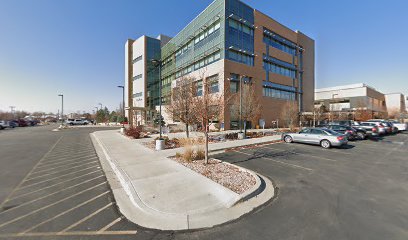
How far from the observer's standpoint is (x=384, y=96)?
8881 cm

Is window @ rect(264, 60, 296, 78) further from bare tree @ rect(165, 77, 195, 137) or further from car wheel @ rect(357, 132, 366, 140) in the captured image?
bare tree @ rect(165, 77, 195, 137)

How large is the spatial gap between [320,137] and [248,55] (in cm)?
2331

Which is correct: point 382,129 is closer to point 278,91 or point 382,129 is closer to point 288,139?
point 288,139

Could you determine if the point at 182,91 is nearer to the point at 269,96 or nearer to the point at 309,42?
the point at 269,96

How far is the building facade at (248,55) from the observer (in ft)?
98.8

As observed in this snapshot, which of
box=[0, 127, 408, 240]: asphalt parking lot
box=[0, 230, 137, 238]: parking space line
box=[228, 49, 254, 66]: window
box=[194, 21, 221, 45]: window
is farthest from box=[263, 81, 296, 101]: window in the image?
box=[0, 230, 137, 238]: parking space line

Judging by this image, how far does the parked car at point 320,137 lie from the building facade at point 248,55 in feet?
37.3

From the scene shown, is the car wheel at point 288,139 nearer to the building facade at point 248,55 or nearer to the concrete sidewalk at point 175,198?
the building facade at point 248,55

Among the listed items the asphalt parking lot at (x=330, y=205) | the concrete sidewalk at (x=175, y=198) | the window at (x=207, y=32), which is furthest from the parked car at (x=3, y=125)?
the asphalt parking lot at (x=330, y=205)

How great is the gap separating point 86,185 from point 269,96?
3465 cm

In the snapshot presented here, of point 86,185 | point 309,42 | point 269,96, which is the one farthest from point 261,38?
point 86,185

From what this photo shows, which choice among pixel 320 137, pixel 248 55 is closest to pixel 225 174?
pixel 320 137

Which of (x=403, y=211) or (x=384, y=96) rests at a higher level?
(x=384, y=96)

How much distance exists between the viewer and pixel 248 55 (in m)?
33.0
